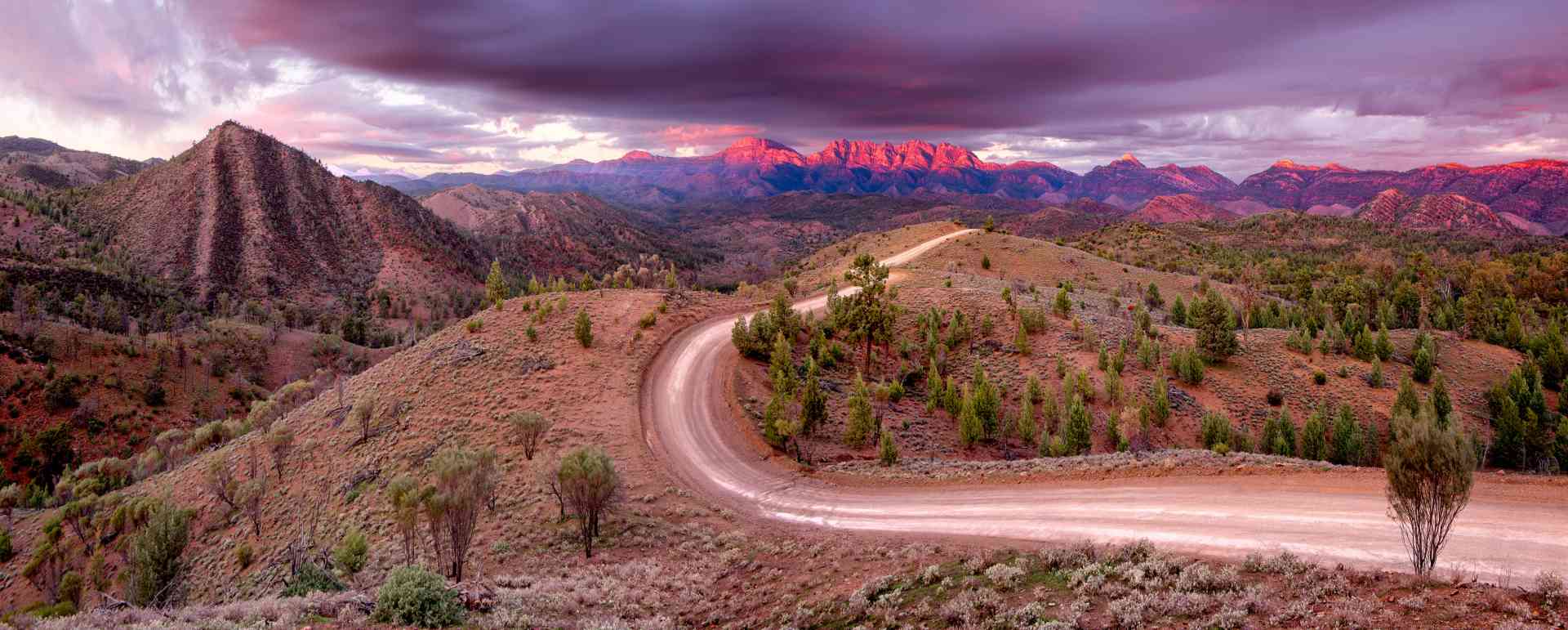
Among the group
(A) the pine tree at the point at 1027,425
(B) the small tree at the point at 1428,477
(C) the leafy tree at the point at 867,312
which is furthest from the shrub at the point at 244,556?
(B) the small tree at the point at 1428,477

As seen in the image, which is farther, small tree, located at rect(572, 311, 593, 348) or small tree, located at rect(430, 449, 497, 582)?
small tree, located at rect(572, 311, 593, 348)

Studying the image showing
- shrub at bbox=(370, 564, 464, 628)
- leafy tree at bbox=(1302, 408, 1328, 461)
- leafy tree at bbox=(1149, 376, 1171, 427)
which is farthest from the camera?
leafy tree at bbox=(1149, 376, 1171, 427)

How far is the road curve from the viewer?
13664 millimetres

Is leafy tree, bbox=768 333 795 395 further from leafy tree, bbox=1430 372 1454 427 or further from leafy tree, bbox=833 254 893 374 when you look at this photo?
leafy tree, bbox=1430 372 1454 427

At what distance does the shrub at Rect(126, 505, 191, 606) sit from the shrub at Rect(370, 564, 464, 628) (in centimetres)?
1790

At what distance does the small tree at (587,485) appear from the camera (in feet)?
66.3

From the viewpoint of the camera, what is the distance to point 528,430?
90.8 feet

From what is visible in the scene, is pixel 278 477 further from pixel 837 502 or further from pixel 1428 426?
pixel 1428 426

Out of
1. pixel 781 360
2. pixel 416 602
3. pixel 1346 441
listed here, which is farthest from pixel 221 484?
pixel 1346 441

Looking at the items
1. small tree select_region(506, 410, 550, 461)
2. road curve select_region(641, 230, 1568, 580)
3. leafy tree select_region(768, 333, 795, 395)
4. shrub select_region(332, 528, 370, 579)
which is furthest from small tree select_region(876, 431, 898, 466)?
shrub select_region(332, 528, 370, 579)

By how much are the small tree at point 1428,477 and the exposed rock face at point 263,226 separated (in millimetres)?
149915

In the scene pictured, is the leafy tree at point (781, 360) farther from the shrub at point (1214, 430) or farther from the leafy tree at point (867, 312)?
the shrub at point (1214, 430)

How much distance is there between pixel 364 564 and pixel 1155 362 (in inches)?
1804

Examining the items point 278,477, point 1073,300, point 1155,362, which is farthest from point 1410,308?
point 278,477
